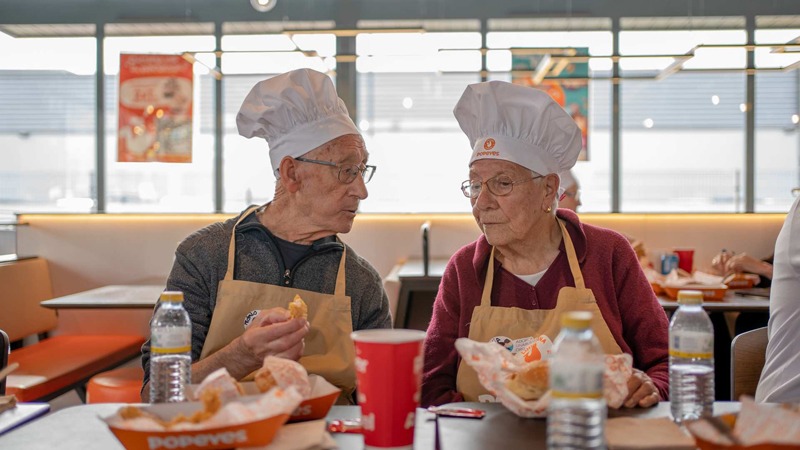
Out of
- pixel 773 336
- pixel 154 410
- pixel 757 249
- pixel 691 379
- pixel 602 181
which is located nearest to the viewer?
pixel 154 410

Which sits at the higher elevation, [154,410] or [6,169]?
[6,169]

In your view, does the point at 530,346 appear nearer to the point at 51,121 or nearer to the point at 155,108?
the point at 155,108

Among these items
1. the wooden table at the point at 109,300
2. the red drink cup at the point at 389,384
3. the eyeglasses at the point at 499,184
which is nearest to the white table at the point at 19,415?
the red drink cup at the point at 389,384

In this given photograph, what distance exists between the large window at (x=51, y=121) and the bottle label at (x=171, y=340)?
6091mm

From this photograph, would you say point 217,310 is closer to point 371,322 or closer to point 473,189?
point 371,322

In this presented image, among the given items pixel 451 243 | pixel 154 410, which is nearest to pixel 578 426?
pixel 154 410

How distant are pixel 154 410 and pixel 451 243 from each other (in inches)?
212

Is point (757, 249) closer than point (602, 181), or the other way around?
point (757, 249)

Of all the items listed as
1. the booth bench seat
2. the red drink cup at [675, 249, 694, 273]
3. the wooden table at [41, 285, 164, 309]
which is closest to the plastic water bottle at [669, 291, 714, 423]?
the wooden table at [41, 285, 164, 309]

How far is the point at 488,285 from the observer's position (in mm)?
2293

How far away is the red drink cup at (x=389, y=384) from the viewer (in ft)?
3.93

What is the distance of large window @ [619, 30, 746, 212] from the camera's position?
23.2ft

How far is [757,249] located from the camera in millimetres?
6516

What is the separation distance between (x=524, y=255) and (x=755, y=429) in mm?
1170
